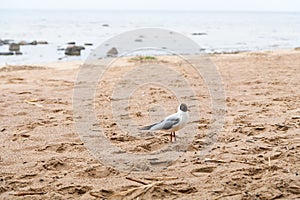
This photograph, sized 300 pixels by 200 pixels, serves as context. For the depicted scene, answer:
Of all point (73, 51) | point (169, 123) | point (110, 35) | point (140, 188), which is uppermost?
point (110, 35)

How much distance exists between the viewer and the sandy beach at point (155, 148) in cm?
297

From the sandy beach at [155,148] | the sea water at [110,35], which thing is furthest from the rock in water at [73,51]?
the sandy beach at [155,148]

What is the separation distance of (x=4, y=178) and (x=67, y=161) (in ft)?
1.92

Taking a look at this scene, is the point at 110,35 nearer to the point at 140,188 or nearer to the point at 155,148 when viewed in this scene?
the point at 155,148

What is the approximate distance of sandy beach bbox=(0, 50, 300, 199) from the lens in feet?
9.75

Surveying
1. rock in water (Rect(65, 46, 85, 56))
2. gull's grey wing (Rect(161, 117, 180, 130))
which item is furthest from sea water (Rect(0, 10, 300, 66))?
gull's grey wing (Rect(161, 117, 180, 130))

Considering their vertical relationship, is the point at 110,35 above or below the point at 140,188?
above

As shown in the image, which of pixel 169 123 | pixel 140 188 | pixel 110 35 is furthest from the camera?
pixel 110 35

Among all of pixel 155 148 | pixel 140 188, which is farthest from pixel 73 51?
pixel 140 188

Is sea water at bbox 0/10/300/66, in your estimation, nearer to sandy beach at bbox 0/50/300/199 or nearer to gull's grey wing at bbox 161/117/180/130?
sandy beach at bbox 0/50/300/199

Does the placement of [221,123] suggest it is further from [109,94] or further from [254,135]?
[109,94]

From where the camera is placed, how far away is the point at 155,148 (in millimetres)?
3996

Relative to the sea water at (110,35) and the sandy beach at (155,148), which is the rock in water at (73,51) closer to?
the sea water at (110,35)

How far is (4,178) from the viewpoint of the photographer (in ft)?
10.6
